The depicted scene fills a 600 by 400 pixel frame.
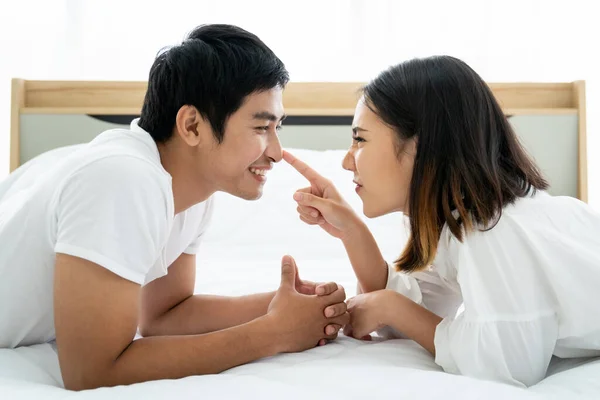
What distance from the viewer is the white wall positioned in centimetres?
299

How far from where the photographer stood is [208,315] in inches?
54.6

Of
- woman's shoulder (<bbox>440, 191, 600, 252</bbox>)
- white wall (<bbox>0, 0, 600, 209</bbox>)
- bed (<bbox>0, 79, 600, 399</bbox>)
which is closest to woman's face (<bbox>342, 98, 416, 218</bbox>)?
woman's shoulder (<bbox>440, 191, 600, 252</bbox>)

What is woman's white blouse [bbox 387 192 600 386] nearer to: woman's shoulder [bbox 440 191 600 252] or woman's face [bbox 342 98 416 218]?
woman's shoulder [bbox 440 191 600 252]

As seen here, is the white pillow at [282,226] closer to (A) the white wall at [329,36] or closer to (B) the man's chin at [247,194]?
(A) the white wall at [329,36]

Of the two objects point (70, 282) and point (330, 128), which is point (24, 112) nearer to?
point (330, 128)

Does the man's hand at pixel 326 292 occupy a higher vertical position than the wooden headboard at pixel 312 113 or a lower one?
lower

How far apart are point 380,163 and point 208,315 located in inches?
19.4

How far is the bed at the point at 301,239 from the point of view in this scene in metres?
0.88

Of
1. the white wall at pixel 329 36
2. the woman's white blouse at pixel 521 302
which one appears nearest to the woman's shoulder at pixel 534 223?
the woman's white blouse at pixel 521 302

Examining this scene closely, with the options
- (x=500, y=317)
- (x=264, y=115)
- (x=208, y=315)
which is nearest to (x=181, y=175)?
(x=264, y=115)

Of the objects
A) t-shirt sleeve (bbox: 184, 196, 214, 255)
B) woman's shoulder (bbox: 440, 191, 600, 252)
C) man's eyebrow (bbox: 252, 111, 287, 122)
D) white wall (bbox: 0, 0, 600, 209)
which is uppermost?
white wall (bbox: 0, 0, 600, 209)

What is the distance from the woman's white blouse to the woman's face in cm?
20

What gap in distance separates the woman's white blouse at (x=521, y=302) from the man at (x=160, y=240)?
0.91 ft

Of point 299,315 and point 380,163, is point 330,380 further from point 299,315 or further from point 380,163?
point 380,163
